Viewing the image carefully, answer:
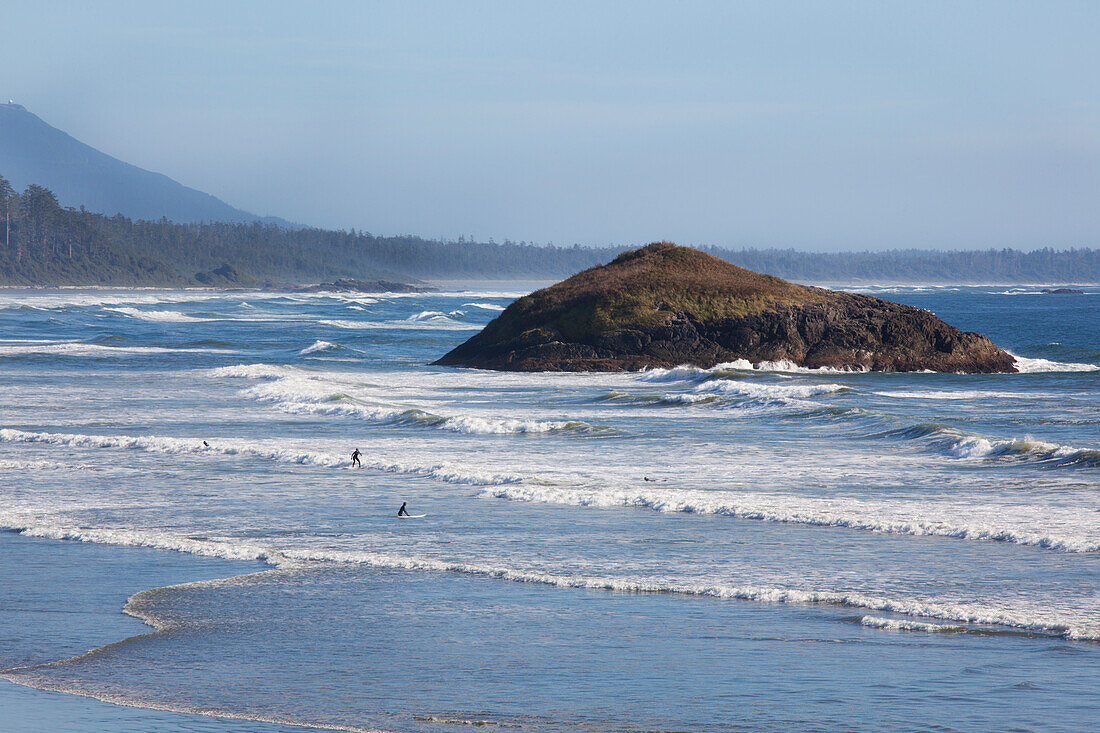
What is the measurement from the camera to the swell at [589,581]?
35.0ft

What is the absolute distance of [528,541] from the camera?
14398mm

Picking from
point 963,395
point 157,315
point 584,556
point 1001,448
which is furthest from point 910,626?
point 157,315

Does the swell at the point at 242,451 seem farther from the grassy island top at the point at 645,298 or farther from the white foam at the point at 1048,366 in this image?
the white foam at the point at 1048,366

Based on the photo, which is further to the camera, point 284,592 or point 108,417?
point 108,417

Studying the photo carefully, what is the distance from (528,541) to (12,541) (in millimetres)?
6549

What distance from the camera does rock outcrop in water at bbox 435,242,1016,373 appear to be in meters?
41.3

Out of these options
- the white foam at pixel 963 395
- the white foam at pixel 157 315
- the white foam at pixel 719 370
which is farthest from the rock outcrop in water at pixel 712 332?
the white foam at pixel 157 315

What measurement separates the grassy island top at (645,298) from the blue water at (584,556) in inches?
417

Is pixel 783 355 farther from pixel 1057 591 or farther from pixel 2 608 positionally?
pixel 2 608

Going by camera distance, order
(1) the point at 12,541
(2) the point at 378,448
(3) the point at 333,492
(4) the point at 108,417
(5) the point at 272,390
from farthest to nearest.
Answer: (5) the point at 272,390 < (4) the point at 108,417 < (2) the point at 378,448 < (3) the point at 333,492 < (1) the point at 12,541

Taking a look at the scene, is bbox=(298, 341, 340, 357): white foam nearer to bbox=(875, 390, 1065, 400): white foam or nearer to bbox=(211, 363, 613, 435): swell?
A: bbox=(211, 363, 613, 435): swell

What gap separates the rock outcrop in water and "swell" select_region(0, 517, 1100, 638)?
2675 cm

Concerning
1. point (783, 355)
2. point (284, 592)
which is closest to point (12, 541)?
point (284, 592)

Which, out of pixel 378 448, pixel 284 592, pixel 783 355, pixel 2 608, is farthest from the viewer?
pixel 783 355
